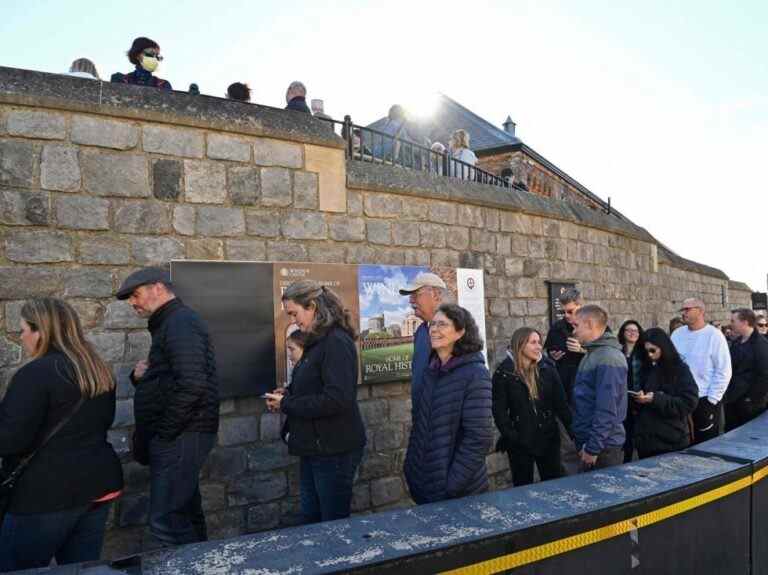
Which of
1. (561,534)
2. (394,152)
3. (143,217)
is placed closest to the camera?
(561,534)

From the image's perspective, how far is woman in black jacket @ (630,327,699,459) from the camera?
164 inches

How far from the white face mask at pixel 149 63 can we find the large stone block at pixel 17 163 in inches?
54.3

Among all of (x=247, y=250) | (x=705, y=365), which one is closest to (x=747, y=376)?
(x=705, y=365)

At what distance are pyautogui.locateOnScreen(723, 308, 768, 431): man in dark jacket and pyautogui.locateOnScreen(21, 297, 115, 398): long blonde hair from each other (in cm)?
586

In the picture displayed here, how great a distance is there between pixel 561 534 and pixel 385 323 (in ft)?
10.6

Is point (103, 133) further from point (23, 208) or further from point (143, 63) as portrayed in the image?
point (143, 63)

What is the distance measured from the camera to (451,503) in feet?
8.18

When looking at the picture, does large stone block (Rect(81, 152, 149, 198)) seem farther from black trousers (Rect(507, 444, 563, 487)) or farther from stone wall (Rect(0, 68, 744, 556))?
black trousers (Rect(507, 444, 563, 487))

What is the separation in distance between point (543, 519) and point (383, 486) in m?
3.27

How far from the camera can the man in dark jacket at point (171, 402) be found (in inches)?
121

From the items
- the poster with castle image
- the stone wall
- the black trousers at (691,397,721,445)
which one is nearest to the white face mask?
the stone wall

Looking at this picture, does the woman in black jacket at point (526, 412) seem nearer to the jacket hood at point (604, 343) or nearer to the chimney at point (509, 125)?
the jacket hood at point (604, 343)

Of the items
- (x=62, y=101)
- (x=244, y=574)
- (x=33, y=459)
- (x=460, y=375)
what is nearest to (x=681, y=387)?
(x=460, y=375)

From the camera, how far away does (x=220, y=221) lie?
4418 millimetres
